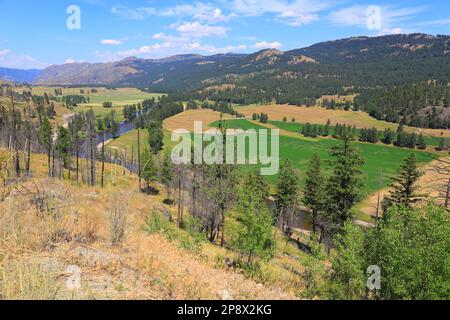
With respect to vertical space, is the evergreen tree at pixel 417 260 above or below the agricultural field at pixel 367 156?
above

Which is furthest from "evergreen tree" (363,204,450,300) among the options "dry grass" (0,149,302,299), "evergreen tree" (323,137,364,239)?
"evergreen tree" (323,137,364,239)

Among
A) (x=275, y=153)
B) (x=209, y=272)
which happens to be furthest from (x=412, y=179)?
(x=275, y=153)

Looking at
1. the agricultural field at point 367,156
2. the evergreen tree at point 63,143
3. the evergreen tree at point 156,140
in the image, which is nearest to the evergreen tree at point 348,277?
the agricultural field at point 367,156

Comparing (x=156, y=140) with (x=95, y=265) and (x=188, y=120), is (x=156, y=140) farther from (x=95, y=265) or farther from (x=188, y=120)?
(x=95, y=265)

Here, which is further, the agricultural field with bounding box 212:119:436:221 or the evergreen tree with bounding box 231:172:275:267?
the agricultural field with bounding box 212:119:436:221

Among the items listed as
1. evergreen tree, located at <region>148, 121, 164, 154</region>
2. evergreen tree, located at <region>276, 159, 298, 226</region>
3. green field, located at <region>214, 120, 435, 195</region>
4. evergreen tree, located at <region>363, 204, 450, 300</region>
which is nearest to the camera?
evergreen tree, located at <region>363, 204, 450, 300</region>

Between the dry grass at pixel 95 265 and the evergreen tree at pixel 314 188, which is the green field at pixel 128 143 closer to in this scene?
the evergreen tree at pixel 314 188

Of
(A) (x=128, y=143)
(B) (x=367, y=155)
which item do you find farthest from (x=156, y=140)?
(B) (x=367, y=155)

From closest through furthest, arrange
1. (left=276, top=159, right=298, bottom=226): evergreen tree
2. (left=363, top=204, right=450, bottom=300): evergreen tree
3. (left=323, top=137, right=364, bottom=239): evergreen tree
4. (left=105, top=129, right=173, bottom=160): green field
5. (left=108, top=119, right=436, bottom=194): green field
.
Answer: (left=363, top=204, right=450, bottom=300): evergreen tree, (left=323, top=137, right=364, bottom=239): evergreen tree, (left=276, top=159, right=298, bottom=226): evergreen tree, (left=108, top=119, right=436, bottom=194): green field, (left=105, top=129, right=173, bottom=160): green field

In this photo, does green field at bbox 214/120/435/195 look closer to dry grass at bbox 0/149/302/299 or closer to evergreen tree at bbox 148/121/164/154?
evergreen tree at bbox 148/121/164/154
